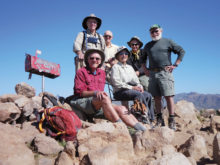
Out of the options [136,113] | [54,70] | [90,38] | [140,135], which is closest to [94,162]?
[140,135]

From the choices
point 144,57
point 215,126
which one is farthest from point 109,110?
point 215,126

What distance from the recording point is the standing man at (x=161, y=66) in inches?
251

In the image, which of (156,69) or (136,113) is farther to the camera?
(156,69)

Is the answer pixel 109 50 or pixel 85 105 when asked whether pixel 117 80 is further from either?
pixel 109 50

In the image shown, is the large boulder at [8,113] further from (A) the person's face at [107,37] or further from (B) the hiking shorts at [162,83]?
(B) the hiking shorts at [162,83]

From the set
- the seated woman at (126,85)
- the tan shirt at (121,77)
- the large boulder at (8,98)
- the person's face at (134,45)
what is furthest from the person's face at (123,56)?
the large boulder at (8,98)

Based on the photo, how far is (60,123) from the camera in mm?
4523

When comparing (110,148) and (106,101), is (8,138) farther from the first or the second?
(106,101)

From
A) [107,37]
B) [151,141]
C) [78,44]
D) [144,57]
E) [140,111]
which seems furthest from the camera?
[107,37]

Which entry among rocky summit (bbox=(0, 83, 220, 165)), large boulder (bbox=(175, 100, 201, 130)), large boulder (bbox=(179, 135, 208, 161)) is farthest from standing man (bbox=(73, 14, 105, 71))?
large boulder (bbox=(175, 100, 201, 130))

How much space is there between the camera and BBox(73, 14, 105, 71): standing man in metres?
6.66

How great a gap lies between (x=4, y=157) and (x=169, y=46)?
213 inches

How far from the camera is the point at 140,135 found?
12.6 feet

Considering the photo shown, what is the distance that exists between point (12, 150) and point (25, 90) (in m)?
5.09
